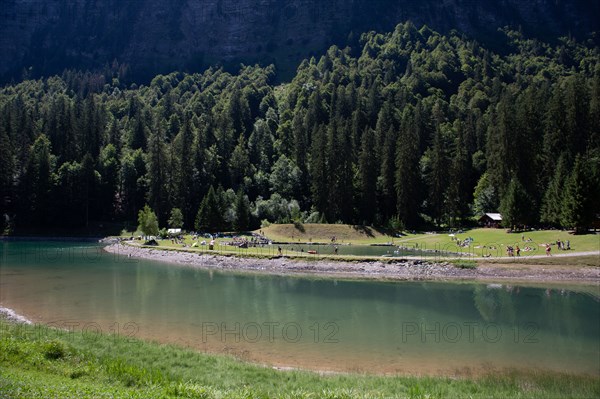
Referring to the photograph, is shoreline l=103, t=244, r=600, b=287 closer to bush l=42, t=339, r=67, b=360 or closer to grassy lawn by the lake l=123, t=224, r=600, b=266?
grassy lawn by the lake l=123, t=224, r=600, b=266

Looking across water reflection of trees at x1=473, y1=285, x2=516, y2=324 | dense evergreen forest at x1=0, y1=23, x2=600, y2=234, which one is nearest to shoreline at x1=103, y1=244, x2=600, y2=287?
water reflection of trees at x1=473, y1=285, x2=516, y2=324

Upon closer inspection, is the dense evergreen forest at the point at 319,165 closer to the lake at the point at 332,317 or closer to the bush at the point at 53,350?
the lake at the point at 332,317

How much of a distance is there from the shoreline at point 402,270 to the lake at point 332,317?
2893 millimetres

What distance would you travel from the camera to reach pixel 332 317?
31.3 m

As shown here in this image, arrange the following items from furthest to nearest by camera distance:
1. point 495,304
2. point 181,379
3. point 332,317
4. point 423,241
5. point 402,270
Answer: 1. point 423,241
2. point 402,270
3. point 495,304
4. point 332,317
5. point 181,379

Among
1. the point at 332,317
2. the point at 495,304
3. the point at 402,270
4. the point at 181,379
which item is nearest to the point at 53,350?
the point at 181,379

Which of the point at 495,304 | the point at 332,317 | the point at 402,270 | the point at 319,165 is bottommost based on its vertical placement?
the point at 495,304

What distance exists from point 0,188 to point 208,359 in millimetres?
107720

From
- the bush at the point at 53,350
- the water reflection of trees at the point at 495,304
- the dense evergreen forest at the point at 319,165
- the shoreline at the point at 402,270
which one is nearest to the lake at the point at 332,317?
the water reflection of trees at the point at 495,304

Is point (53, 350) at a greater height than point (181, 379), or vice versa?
point (53, 350)

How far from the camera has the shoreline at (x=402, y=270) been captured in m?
45.2

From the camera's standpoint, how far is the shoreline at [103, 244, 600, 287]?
45.2m

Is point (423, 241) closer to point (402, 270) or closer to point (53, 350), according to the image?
point (402, 270)

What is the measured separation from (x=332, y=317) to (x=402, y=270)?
67.1ft
